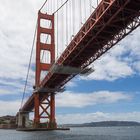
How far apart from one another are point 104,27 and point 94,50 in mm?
6836

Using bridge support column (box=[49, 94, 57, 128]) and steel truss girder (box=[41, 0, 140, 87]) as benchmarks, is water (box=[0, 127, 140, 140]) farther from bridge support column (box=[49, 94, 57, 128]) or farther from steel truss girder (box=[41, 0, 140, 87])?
steel truss girder (box=[41, 0, 140, 87])

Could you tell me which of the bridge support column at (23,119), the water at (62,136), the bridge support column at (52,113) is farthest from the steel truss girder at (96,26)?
the bridge support column at (23,119)

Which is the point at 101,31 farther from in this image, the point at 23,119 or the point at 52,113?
the point at 23,119

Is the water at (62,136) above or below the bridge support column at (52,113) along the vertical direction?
below

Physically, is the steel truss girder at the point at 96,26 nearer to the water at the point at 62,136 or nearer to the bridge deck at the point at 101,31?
the bridge deck at the point at 101,31

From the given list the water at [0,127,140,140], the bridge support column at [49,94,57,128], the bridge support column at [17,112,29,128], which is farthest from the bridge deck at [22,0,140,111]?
the bridge support column at [17,112,29,128]

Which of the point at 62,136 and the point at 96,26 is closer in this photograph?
the point at 96,26

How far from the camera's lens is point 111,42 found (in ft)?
102

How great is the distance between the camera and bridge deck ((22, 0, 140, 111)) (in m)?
25.0

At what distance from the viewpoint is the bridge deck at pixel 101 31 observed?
25.0 m

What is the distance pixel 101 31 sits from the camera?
2873 cm

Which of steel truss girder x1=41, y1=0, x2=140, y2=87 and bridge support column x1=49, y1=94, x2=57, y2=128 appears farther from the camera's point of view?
bridge support column x1=49, y1=94, x2=57, y2=128

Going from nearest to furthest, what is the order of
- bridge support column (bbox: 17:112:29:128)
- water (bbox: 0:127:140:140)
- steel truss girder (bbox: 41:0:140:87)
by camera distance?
steel truss girder (bbox: 41:0:140:87) → water (bbox: 0:127:140:140) → bridge support column (bbox: 17:112:29:128)

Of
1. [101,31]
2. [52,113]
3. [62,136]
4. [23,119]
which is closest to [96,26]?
[101,31]
